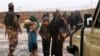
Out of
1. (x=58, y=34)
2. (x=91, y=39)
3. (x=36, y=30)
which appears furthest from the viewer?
(x=36, y=30)

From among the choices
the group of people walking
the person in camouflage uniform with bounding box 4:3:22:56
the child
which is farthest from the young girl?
the person in camouflage uniform with bounding box 4:3:22:56

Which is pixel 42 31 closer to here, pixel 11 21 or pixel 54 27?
pixel 54 27

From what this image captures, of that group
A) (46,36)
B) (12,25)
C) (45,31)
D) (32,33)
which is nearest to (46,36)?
(46,36)

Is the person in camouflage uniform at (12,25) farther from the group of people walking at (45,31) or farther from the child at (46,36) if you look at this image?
the child at (46,36)

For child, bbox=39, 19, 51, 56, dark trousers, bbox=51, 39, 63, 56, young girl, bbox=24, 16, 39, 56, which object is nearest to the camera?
dark trousers, bbox=51, 39, 63, 56

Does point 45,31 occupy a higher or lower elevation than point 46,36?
higher

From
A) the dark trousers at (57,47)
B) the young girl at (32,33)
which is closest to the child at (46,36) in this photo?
the young girl at (32,33)

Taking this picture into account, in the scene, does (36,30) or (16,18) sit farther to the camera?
(16,18)

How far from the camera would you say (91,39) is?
5.95 meters

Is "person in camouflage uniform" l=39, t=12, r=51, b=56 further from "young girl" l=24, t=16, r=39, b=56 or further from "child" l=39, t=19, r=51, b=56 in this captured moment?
"young girl" l=24, t=16, r=39, b=56

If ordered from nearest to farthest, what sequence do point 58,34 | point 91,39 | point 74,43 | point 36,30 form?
point 91,39 → point 74,43 → point 58,34 → point 36,30

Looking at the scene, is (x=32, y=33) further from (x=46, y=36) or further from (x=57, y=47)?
(x=57, y=47)

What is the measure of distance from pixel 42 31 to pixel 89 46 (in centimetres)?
597

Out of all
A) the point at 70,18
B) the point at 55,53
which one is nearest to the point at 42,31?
the point at 55,53
